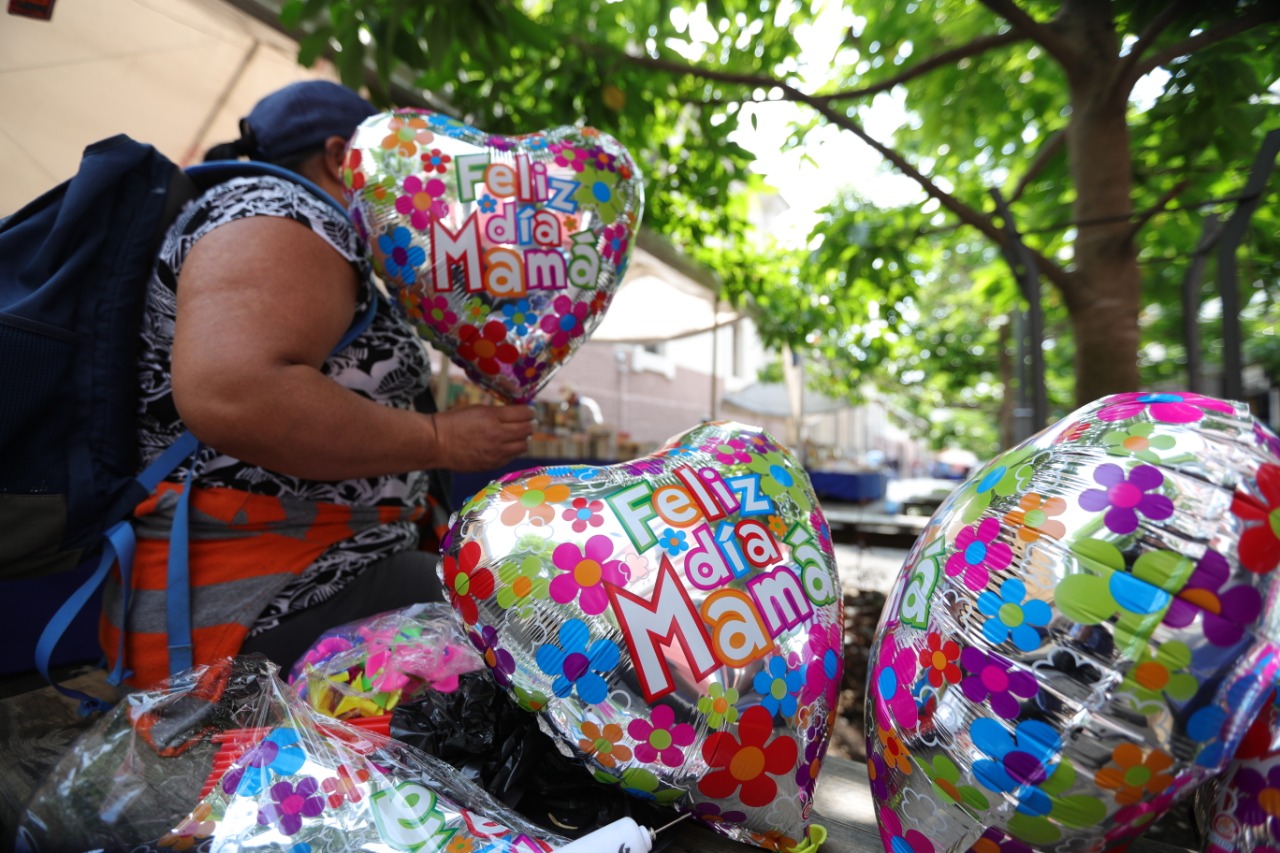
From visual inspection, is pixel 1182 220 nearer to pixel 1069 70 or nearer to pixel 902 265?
pixel 902 265

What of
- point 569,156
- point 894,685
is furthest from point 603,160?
point 894,685

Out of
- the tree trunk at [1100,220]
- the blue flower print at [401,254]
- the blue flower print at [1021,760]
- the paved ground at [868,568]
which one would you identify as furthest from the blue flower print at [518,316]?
the paved ground at [868,568]

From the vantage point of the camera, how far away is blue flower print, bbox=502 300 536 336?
104 cm

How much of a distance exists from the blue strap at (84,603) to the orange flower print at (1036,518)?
43.8 inches

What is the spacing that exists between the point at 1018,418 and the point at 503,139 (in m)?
3.66

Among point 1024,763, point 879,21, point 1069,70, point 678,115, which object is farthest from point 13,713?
point 678,115

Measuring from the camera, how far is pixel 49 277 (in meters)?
0.88

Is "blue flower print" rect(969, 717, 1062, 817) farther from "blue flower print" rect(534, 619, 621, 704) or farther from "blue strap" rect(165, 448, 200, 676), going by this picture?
"blue strap" rect(165, 448, 200, 676)

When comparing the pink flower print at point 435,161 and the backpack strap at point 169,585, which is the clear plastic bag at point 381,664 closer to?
the backpack strap at point 169,585

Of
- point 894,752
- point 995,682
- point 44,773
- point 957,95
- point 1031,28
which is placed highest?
point 957,95

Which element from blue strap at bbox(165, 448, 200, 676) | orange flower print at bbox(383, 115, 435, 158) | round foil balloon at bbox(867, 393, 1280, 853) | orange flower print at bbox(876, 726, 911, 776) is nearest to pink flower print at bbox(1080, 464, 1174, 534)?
round foil balloon at bbox(867, 393, 1280, 853)

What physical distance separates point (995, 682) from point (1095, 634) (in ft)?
0.29

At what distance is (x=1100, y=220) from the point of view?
1.71 meters

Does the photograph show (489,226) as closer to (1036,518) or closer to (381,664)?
(381,664)
